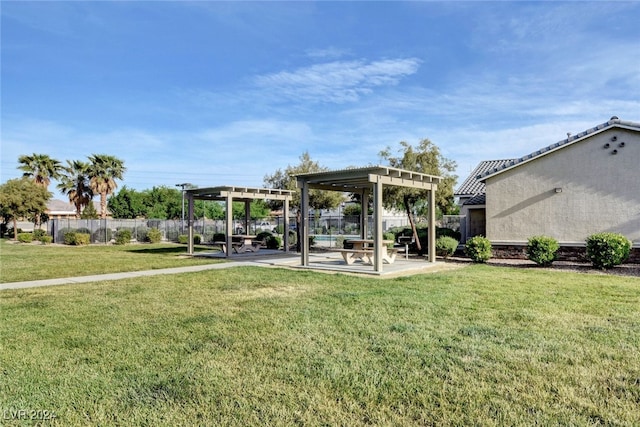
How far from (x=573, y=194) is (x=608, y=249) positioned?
295cm

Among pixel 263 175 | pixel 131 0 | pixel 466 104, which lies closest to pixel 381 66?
pixel 466 104

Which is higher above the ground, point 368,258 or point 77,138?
point 77,138

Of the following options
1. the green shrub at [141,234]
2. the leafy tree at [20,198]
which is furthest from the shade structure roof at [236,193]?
the leafy tree at [20,198]

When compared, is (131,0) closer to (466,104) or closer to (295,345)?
(295,345)

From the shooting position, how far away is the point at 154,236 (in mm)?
31359

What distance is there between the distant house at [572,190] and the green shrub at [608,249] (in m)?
1.54

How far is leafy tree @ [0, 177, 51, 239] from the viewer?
110ft

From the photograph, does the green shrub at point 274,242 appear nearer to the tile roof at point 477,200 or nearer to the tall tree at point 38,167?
the tile roof at point 477,200

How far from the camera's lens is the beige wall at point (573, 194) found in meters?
14.2

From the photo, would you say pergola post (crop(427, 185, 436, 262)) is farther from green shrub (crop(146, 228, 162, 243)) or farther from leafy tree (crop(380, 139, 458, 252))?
green shrub (crop(146, 228, 162, 243))

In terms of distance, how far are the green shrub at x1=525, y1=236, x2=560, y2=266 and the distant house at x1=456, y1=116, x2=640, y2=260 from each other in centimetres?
164

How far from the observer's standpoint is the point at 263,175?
2753 centimetres

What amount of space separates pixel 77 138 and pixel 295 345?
37.4m

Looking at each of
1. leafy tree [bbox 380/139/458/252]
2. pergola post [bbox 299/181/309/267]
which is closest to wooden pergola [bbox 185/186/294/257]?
pergola post [bbox 299/181/309/267]
